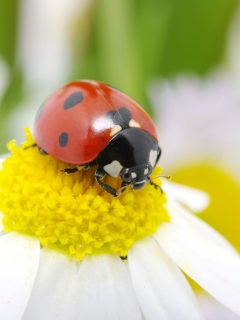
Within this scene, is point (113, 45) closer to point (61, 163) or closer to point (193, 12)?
point (193, 12)

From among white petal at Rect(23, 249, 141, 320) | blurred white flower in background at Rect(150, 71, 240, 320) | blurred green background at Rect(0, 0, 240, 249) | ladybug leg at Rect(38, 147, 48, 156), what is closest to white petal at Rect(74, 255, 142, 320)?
white petal at Rect(23, 249, 141, 320)

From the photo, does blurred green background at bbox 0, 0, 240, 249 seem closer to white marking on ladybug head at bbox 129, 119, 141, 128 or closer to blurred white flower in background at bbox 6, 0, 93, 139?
blurred white flower in background at bbox 6, 0, 93, 139

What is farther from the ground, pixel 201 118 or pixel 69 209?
pixel 69 209

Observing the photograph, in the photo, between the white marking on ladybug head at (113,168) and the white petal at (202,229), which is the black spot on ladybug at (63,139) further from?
the white petal at (202,229)

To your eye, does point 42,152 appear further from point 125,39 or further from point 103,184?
point 125,39

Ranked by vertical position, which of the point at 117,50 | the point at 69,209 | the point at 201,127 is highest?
the point at 69,209


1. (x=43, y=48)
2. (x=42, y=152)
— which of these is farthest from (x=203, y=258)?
(x=43, y=48)
